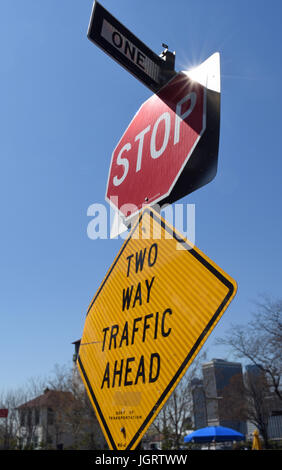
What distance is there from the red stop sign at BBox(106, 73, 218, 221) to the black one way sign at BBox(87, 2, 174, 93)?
0.15 m

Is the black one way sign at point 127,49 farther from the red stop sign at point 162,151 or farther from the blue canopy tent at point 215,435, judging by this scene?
the blue canopy tent at point 215,435

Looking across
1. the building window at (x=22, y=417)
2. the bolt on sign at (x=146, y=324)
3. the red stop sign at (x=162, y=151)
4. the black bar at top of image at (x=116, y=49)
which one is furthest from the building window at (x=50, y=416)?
the black bar at top of image at (x=116, y=49)

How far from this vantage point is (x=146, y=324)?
1.87 m

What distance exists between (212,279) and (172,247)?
35 centimetres

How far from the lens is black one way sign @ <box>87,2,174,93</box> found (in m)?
2.72

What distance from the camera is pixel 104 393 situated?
6.48 ft

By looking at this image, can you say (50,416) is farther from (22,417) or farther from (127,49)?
(127,49)

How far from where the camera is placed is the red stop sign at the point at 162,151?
2197 millimetres

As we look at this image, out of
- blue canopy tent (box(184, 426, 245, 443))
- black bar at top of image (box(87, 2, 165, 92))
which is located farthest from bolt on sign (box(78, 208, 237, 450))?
blue canopy tent (box(184, 426, 245, 443))

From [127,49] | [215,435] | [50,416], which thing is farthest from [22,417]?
[127,49]

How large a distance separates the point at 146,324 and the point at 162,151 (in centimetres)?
111

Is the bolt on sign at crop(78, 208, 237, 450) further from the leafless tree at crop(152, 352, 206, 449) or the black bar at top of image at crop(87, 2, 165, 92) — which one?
the leafless tree at crop(152, 352, 206, 449)

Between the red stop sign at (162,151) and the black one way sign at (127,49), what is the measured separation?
15 cm
